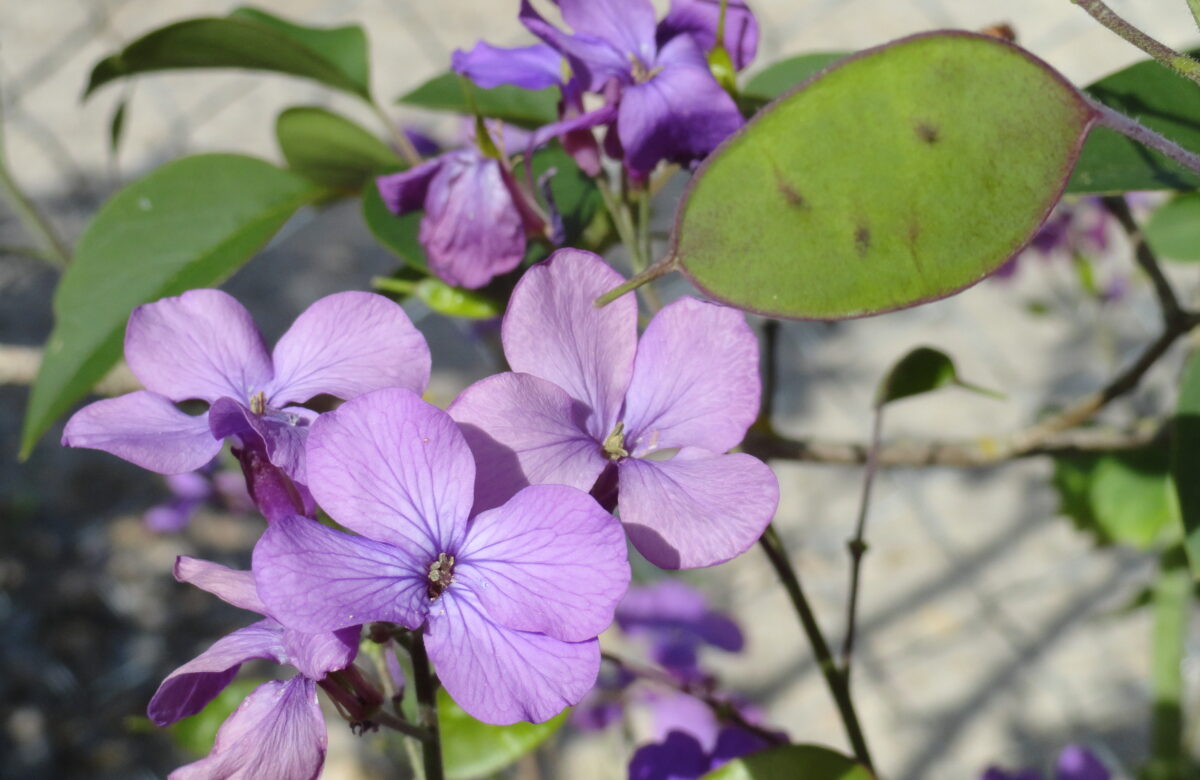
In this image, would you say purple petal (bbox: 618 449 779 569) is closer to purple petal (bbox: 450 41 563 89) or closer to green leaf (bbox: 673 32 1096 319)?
green leaf (bbox: 673 32 1096 319)

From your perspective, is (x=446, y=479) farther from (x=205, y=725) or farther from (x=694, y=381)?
(x=205, y=725)

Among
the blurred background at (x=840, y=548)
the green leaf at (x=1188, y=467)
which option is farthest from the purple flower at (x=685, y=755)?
the blurred background at (x=840, y=548)

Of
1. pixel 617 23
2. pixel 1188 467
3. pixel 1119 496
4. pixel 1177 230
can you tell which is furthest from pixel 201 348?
pixel 1119 496

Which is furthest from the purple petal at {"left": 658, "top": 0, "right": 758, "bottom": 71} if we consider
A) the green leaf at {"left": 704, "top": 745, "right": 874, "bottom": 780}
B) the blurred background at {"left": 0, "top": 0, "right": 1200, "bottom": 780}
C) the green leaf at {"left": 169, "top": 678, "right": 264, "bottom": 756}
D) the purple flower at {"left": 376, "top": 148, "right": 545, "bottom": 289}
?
the blurred background at {"left": 0, "top": 0, "right": 1200, "bottom": 780}

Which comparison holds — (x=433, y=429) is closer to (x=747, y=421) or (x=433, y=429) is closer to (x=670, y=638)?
(x=747, y=421)

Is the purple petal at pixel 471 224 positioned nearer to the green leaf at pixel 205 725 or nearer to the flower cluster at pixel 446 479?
the flower cluster at pixel 446 479

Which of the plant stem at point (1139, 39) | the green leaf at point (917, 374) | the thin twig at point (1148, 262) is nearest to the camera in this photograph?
the plant stem at point (1139, 39)

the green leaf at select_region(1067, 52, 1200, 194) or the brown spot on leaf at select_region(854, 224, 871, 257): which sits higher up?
the brown spot on leaf at select_region(854, 224, 871, 257)
